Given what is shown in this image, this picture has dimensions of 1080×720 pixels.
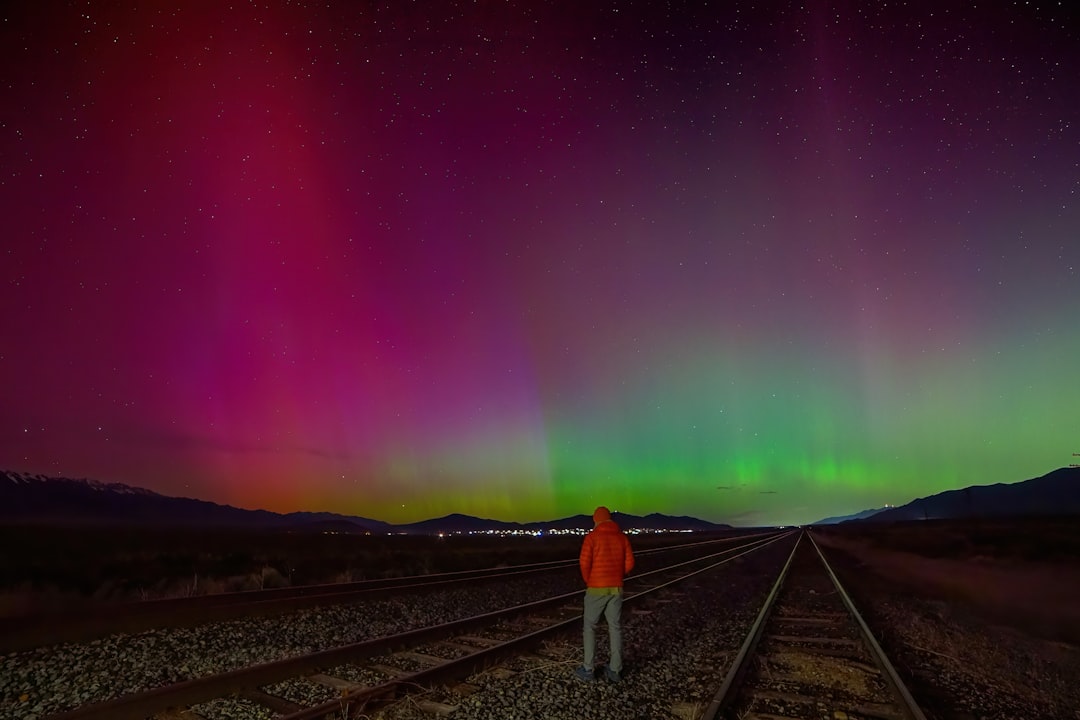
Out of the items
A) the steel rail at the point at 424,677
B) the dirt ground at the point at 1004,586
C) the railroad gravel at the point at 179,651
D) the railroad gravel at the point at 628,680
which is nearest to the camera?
the steel rail at the point at 424,677

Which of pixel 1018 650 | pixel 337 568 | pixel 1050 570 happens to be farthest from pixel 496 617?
pixel 1050 570

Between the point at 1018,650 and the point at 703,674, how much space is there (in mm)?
7258

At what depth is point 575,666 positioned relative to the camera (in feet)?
27.0

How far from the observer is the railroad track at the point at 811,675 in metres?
6.53

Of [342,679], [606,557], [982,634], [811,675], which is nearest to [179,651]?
[342,679]

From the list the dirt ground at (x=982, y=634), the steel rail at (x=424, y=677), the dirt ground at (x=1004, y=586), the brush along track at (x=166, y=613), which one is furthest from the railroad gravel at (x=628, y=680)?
the dirt ground at (x=1004, y=586)

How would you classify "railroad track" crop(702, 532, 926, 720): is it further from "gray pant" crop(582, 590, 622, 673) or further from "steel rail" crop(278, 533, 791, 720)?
"steel rail" crop(278, 533, 791, 720)

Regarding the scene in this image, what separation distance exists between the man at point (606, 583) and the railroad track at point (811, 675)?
52.1 inches

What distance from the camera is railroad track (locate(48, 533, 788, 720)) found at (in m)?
6.02

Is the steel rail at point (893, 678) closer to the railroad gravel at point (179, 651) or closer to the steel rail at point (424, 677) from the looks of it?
the steel rail at point (424, 677)

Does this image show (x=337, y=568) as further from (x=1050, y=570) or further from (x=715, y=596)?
(x=1050, y=570)

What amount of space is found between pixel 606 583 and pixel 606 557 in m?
0.31

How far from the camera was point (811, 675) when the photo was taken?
801 centimetres

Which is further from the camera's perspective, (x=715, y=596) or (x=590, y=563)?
(x=715, y=596)
